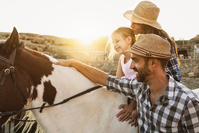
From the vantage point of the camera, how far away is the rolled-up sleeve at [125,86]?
183cm

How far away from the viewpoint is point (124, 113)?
6.08 feet

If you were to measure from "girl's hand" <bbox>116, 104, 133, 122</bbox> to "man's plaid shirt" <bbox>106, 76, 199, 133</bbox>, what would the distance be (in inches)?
5.6

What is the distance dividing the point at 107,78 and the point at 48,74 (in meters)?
0.71

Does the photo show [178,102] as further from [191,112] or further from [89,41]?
[89,41]

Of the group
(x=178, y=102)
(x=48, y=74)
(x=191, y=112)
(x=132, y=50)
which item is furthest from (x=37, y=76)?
(x=191, y=112)

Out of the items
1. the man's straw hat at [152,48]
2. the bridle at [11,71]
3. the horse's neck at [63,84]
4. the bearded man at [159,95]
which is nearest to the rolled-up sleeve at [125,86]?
the bearded man at [159,95]

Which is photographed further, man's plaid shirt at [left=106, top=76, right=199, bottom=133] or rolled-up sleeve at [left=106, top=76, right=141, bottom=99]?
rolled-up sleeve at [left=106, top=76, right=141, bottom=99]

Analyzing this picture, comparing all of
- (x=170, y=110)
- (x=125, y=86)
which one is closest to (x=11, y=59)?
(x=125, y=86)

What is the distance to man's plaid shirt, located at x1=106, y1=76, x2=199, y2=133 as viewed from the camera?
1330 mm

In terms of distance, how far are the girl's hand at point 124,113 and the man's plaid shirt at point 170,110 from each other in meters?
0.14

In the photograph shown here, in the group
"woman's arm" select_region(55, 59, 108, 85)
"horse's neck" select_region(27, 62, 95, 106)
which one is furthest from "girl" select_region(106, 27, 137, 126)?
"horse's neck" select_region(27, 62, 95, 106)

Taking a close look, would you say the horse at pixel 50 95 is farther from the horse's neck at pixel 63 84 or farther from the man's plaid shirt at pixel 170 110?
the man's plaid shirt at pixel 170 110

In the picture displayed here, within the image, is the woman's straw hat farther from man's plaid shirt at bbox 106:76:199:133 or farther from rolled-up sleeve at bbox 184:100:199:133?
rolled-up sleeve at bbox 184:100:199:133

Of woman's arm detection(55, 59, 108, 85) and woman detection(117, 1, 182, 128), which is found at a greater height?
woman detection(117, 1, 182, 128)
